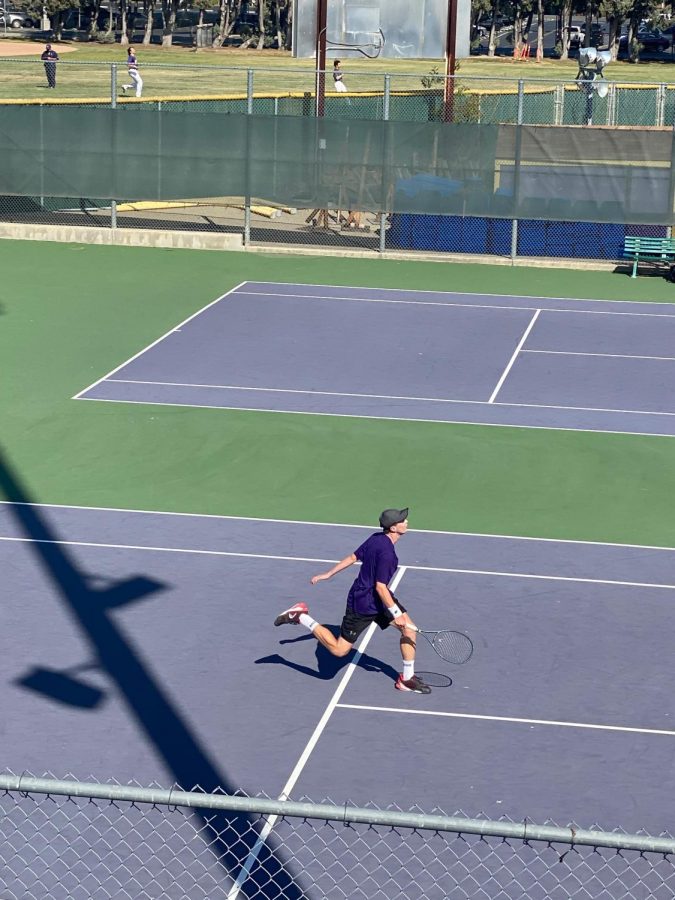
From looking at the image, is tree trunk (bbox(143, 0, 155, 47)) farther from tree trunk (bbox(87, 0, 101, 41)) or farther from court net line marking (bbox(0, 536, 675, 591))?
court net line marking (bbox(0, 536, 675, 591))

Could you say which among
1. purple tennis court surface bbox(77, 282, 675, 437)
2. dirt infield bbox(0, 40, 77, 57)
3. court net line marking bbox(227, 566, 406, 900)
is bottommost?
court net line marking bbox(227, 566, 406, 900)

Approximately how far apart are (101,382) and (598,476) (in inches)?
297

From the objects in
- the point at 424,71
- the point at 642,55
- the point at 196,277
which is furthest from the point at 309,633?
the point at 642,55

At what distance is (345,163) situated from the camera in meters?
31.2

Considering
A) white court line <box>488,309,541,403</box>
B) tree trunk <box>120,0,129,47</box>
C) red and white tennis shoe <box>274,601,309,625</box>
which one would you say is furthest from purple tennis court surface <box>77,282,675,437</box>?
tree trunk <box>120,0,129,47</box>

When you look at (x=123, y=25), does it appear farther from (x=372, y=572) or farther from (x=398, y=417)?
(x=372, y=572)

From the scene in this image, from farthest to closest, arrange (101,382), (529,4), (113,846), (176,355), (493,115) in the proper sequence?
(529,4) < (493,115) < (176,355) < (101,382) < (113,846)

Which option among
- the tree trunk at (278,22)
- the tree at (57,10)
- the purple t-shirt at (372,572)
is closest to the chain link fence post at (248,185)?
the purple t-shirt at (372,572)

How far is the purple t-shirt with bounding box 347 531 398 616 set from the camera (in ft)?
38.4

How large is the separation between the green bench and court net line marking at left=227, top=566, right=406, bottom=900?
55.0ft

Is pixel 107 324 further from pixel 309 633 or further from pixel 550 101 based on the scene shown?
pixel 550 101

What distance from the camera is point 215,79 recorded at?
8075cm

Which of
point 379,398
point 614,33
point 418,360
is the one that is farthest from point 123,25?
point 379,398

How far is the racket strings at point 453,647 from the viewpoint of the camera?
39.2 ft
